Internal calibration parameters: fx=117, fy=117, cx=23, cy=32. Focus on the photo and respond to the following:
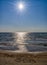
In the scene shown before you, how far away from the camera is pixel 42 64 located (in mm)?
4973

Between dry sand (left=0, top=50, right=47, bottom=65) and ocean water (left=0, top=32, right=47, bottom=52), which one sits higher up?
ocean water (left=0, top=32, right=47, bottom=52)

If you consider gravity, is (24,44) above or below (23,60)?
above

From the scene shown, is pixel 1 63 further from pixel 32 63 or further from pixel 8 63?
pixel 32 63

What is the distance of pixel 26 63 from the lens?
5105 mm

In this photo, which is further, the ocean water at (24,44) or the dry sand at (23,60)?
the ocean water at (24,44)

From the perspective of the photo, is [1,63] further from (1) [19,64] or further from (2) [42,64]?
(2) [42,64]

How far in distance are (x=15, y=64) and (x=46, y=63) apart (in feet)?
4.48

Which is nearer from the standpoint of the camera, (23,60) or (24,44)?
(23,60)

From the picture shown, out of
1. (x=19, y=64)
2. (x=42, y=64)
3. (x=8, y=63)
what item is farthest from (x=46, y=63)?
(x=8, y=63)

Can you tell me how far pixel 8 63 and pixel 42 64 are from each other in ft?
4.79

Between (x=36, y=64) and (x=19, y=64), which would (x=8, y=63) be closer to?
(x=19, y=64)

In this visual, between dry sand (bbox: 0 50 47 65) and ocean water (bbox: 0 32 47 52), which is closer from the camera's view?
dry sand (bbox: 0 50 47 65)

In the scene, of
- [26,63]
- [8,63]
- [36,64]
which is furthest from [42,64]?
[8,63]

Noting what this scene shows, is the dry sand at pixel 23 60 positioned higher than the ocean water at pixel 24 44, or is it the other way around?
the ocean water at pixel 24 44
